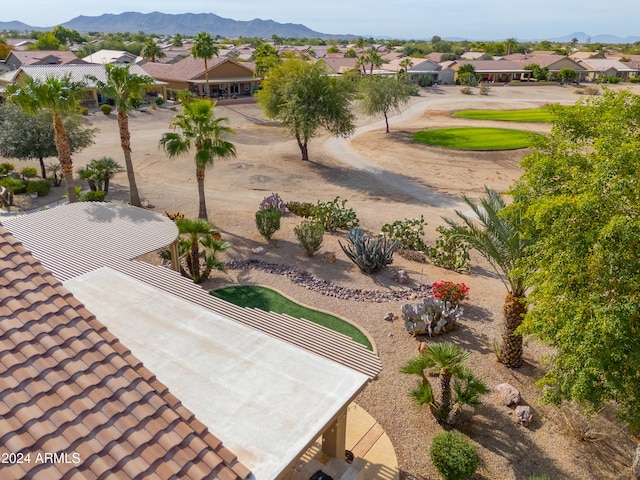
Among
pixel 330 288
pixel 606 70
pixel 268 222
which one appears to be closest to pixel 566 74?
pixel 606 70

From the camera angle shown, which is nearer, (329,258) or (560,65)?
(329,258)

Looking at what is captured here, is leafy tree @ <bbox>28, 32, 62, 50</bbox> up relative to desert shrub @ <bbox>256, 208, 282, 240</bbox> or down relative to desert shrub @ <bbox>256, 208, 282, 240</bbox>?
up

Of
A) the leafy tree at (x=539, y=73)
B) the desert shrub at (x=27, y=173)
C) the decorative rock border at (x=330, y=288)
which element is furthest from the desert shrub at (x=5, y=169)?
the leafy tree at (x=539, y=73)

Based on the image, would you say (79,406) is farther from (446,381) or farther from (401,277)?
(401,277)

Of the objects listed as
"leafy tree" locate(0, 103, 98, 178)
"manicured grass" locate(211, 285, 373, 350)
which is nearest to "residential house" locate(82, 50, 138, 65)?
"leafy tree" locate(0, 103, 98, 178)

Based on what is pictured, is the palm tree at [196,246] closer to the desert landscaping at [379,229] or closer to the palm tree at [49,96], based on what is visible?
the desert landscaping at [379,229]

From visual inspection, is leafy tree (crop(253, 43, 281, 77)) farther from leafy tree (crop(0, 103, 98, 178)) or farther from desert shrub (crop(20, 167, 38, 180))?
desert shrub (crop(20, 167, 38, 180))
